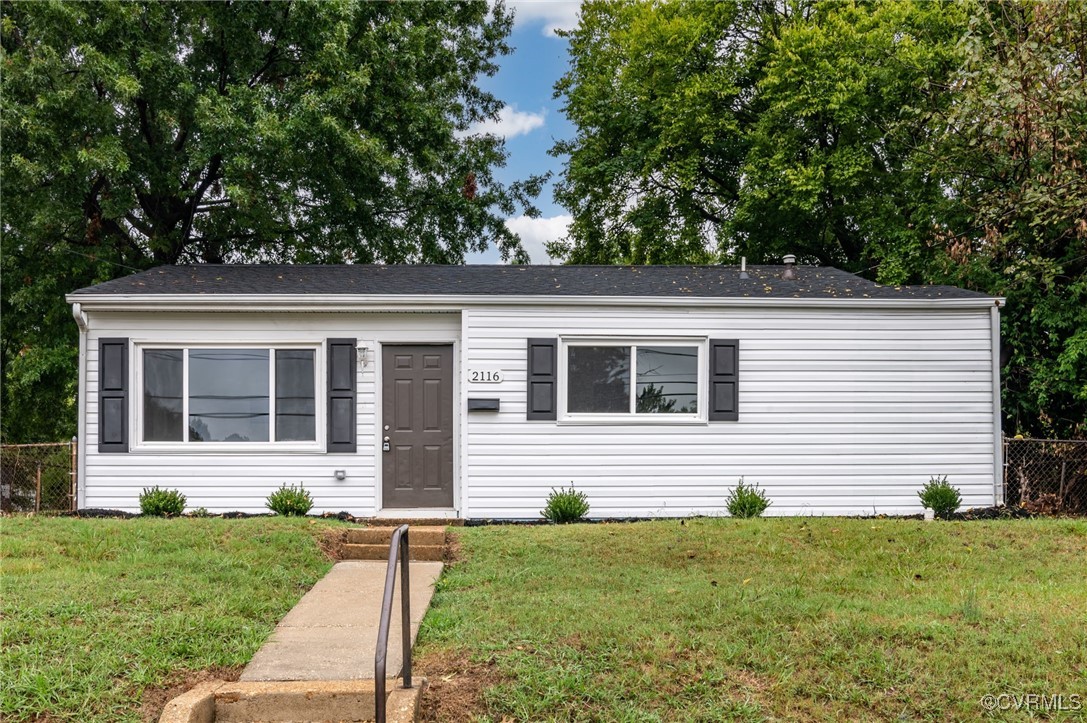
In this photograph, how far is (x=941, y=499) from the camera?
770 cm

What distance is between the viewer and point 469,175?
48.6ft

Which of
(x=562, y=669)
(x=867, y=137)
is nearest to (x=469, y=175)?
(x=867, y=137)

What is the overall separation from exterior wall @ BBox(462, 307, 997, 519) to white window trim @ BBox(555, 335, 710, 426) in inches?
2.8

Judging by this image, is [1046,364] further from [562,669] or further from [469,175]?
[469,175]

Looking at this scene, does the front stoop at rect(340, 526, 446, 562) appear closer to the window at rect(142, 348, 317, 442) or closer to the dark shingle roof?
the window at rect(142, 348, 317, 442)

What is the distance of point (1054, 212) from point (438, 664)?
27.0 feet

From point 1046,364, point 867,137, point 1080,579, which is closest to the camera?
point 1080,579

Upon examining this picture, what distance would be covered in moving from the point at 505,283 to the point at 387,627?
20.2ft

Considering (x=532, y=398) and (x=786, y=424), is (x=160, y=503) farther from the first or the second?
(x=786, y=424)

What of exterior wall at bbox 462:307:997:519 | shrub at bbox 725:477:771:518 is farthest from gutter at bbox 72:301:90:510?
shrub at bbox 725:477:771:518

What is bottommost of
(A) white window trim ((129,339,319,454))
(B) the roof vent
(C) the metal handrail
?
(C) the metal handrail

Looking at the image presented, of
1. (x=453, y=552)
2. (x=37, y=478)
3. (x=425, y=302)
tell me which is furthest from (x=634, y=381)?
(x=37, y=478)

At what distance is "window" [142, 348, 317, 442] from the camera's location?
7.75 m

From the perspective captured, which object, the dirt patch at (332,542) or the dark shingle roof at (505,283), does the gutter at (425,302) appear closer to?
the dark shingle roof at (505,283)
